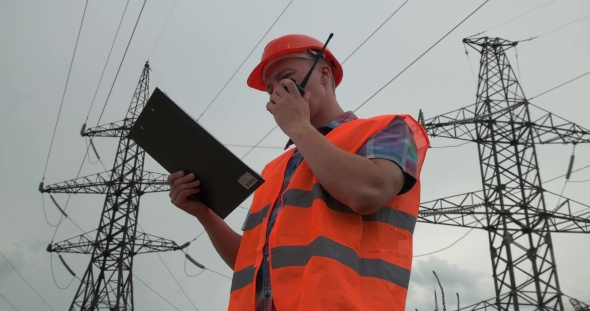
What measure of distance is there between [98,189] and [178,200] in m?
20.6

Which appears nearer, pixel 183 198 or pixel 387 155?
pixel 387 155

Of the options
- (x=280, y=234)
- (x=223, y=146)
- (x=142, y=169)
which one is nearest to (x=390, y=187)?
(x=280, y=234)

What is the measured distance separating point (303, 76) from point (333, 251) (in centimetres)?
72

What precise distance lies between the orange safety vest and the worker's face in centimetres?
20

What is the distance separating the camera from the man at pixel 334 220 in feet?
3.93

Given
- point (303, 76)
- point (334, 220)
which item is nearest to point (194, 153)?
point (303, 76)

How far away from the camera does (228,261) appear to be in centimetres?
200

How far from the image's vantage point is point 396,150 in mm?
1390

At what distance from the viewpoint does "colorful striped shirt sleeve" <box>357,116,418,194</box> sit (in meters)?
1.37

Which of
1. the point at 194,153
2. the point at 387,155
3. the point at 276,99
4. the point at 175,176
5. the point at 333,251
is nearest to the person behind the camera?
the point at 333,251

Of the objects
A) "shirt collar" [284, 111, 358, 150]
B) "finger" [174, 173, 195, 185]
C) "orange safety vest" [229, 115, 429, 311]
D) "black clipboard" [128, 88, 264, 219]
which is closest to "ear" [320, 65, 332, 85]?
"shirt collar" [284, 111, 358, 150]

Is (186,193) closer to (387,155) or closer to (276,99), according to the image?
(276,99)

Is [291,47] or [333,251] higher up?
[291,47]

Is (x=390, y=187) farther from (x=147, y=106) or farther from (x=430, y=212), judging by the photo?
(x=430, y=212)
